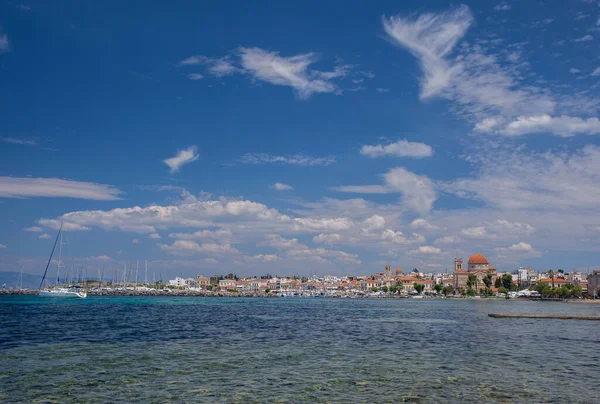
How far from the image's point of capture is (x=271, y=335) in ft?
149

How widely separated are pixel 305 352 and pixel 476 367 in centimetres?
1112

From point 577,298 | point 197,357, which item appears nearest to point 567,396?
point 197,357

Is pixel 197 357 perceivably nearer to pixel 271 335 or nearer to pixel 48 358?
pixel 48 358

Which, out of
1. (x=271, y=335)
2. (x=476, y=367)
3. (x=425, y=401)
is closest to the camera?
(x=425, y=401)

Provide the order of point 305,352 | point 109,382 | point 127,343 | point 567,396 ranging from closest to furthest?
point 567,396, point 109,382, point 305,352, point 127,343

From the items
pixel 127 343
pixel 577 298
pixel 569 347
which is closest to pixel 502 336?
pixel 569 347

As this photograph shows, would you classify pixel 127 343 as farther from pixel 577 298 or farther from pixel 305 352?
pixel 577 298

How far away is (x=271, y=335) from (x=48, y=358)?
817 inches

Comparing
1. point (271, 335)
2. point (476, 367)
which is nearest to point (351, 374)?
point (476, 367)

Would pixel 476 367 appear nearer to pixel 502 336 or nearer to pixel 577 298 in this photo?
pixel 502 336

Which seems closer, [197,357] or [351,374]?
[351,374]

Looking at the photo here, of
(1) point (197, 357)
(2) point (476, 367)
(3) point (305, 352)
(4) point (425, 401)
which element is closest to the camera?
(4) point (425, 401)

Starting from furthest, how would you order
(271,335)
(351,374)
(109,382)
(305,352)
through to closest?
1. (271,335)
2. (305,352)
3. (351,374)
4. (109,382)

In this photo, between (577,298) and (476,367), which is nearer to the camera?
(476,367)
